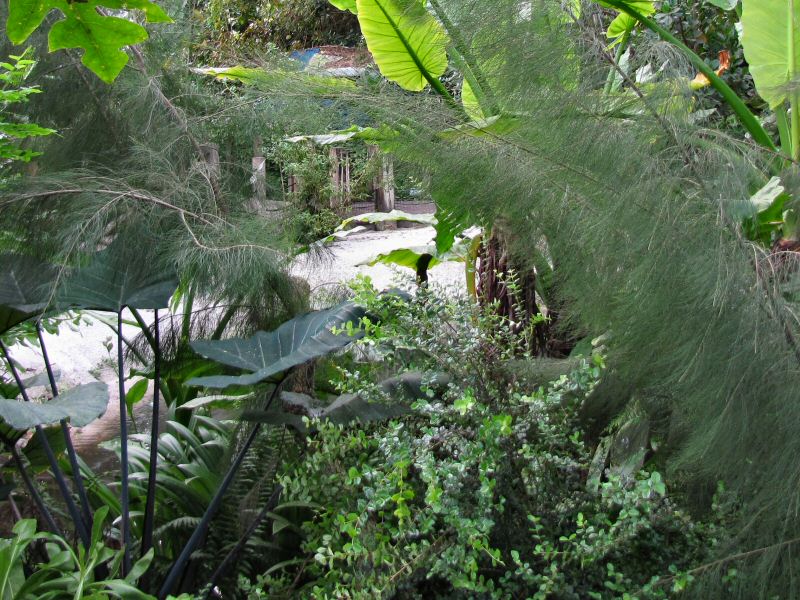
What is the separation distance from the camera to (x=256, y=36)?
903 cm

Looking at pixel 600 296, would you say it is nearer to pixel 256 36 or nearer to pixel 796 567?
pixel 796 567

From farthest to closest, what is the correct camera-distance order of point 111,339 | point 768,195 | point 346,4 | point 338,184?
1. point 338,184
2. point 111,339
3. point 346,4
4. point 768,195

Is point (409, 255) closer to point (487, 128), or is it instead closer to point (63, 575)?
point (487, 128)

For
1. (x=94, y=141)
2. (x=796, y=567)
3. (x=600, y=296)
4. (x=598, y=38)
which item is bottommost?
(x=796, y=567)

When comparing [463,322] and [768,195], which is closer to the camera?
[768,195]

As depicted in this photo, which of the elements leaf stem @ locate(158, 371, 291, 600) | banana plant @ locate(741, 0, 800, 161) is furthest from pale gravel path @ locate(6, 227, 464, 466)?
banana plant @ locate(741, 0, 800, 161)

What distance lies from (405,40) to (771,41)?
1191 millimetres

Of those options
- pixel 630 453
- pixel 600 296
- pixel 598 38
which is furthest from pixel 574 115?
pixel 630 453

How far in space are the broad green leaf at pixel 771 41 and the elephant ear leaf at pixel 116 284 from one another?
6.32 ft

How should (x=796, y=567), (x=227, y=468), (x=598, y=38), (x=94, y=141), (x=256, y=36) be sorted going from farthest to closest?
1. (x=256, y=36)
2. (x=94, y=141)
3. (x=227, y=468)
4. (x=598, y=38)
5. (x=796, y=567)

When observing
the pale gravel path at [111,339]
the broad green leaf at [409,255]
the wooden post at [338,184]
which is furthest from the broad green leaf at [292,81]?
the wooden post at [338,184]

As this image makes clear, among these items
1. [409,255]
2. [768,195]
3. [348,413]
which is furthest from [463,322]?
[409,255]

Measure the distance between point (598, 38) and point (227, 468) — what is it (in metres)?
1.78

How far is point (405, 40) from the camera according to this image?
9.32 ft
